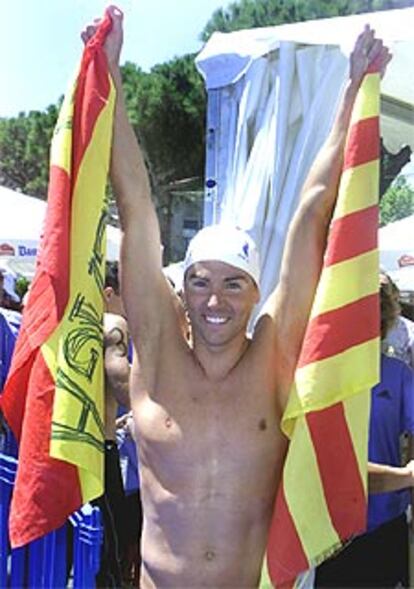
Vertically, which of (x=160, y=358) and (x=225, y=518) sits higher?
(x=160, y=358)

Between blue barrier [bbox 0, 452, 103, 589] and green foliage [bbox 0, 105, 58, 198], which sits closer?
blue barrier [bbox 0, 452, 103, 589]

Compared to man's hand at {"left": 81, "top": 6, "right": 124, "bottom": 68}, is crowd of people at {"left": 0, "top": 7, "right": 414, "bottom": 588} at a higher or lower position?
lower

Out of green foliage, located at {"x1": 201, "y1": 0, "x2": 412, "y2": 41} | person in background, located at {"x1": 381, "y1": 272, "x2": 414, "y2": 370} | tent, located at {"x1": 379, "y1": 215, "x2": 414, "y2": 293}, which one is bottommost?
person in background, located at {"x1": 381, "y1": 272, "x2": 414, "y2": 370}

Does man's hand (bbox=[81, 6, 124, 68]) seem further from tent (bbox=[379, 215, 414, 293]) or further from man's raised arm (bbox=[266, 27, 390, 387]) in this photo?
tent (bbox=[379, 215, 414, 293])

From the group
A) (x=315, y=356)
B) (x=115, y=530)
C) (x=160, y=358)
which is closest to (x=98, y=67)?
(x=160, y=358)

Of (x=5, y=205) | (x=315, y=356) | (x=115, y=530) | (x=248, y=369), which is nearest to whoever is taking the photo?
(x=315, y=356)

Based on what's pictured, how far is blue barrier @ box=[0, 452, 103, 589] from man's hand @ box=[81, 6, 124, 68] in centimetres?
149

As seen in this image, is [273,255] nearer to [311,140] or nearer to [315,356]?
[311,140]

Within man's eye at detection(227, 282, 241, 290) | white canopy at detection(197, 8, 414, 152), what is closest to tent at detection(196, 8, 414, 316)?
white canopy at detection(197, 8, 414, 152)

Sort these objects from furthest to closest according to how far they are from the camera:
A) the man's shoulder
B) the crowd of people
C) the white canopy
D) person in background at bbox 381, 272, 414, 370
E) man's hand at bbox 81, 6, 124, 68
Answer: person in background at bbox 381, 272, 414, 370 < the man's shoulder < the white canopy < man's hand at bbox 81, 6, 124, 68 < the crowd of people

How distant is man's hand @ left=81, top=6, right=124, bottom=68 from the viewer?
2.23m

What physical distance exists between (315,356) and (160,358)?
41 cm

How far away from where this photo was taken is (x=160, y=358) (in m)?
2.18

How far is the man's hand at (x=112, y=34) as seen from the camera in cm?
223
